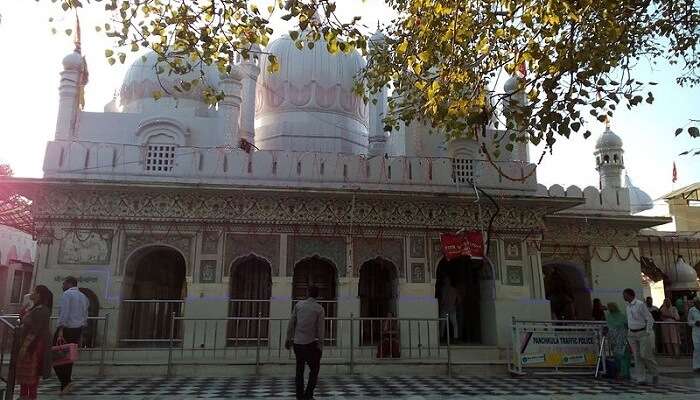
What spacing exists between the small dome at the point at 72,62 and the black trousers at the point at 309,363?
35.5 ft

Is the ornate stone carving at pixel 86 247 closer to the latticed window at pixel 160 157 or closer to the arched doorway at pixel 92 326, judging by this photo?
the arched doorway at pixel 92 326

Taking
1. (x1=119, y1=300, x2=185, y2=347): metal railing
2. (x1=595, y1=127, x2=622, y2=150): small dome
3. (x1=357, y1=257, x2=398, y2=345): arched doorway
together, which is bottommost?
(x1=119, y1=300, x2=185, y2=347): metal railing

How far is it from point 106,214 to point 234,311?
3.66m

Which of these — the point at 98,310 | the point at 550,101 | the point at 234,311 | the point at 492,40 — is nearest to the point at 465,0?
the point at 492,40

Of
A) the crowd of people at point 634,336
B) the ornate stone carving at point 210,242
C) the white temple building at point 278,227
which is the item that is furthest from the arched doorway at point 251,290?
the crowd of people at point 634,336

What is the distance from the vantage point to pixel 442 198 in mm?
12852

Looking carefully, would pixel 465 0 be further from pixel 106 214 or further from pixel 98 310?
pixel 98 310

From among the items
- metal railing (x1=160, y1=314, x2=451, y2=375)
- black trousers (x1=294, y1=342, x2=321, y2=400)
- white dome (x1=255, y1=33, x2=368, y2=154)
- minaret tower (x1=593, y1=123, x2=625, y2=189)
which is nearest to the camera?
black trousers (x1=294, y1=342, x2=321, y2=400)

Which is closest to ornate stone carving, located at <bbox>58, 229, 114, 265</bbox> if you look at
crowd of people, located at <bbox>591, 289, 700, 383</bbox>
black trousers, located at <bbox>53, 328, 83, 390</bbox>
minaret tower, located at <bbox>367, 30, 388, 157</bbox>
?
black trousers, located at <bbox>53, 328, 83, 390</bbox>

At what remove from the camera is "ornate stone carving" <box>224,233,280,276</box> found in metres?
12.5

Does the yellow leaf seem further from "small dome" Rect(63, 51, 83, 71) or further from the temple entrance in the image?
"small dome" Rect(63, 51, 83, 71)

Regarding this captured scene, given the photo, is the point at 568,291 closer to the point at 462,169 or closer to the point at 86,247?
the point at 462,169

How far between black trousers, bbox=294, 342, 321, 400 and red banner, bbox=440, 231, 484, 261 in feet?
20.9

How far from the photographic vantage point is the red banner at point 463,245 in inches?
504
